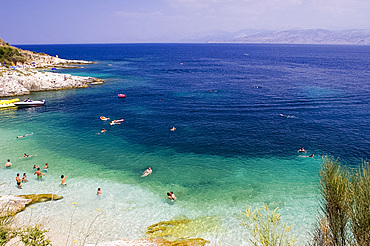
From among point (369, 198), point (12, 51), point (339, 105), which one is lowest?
point (339, 105)

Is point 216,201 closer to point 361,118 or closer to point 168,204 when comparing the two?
point 168,204

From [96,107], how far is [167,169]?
36225 mm

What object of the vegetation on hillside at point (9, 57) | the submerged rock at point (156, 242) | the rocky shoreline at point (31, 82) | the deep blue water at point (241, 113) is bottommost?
the submerged rock at point (156, 242)

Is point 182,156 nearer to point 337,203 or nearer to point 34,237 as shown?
point 337,203

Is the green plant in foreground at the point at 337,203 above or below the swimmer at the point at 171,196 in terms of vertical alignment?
above

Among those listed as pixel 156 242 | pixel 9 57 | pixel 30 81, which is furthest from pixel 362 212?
pixel 9 57

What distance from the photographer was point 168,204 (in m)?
25.4

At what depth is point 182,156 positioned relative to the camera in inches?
1414

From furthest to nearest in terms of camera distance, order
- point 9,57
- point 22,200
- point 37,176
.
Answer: point 9,57 → point 37,176 → point 22,200

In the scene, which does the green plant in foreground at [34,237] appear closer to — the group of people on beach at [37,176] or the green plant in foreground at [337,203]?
the green plant in foreground at [337,203]

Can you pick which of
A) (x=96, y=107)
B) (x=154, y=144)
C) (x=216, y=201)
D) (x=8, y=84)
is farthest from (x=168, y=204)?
(x=8, y=84)

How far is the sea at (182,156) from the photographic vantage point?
23.1 meters

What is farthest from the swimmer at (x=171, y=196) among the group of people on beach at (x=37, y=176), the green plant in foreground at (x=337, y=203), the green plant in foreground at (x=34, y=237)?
the green plant in foreground at (x=337, y=203)

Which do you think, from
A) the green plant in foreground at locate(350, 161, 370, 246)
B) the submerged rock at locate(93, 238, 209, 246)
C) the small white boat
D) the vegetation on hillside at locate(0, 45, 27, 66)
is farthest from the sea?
the vegetation on hillside at locate(0, 45, 27, 66)
